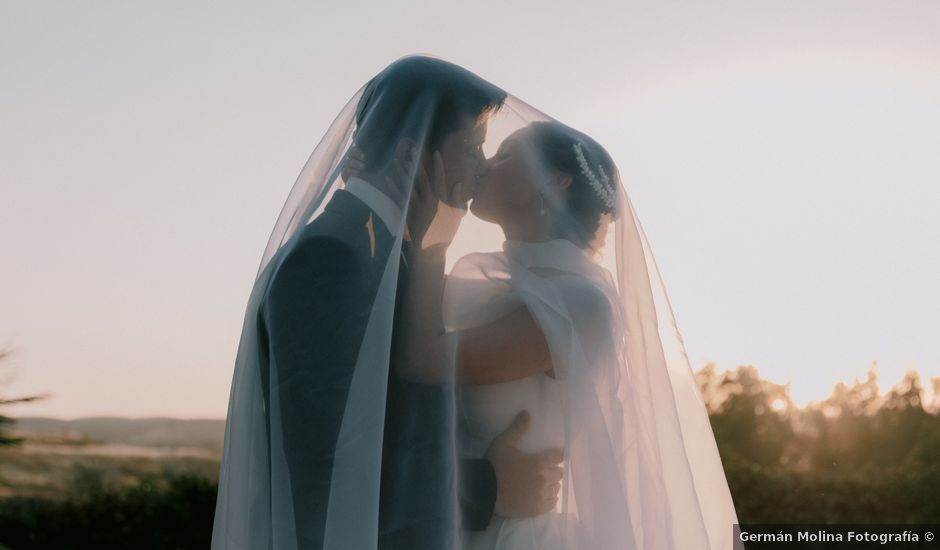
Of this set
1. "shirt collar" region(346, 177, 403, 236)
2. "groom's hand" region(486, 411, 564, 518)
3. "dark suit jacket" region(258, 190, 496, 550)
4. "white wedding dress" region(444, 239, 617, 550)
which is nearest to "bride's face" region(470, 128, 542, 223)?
"white wedding dress" region(444, 239, 617, 550)

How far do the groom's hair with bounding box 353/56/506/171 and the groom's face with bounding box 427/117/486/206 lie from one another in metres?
0.02

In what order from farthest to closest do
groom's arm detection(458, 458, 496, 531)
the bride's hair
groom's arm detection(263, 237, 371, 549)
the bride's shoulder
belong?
the bride's hair, the bride's shoulder, groom's arm detection(458, 458, 496, 531), groom's arm detection(263, 237, 371, 549)

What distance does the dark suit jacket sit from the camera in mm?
2082

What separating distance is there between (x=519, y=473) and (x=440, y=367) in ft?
1.05

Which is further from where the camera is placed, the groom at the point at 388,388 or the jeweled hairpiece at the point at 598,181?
the jeweled hairpiece at the point at 598,181

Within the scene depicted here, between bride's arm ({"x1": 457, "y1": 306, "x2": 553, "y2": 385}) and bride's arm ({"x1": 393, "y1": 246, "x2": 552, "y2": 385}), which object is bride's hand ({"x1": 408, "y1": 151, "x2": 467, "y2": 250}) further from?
bride's arm ({"x1": 457, "y1": 306, "x2": 553, "y2": 385})

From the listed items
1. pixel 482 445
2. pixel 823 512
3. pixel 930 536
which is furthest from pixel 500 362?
pixel 930 536

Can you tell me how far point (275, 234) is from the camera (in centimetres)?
246

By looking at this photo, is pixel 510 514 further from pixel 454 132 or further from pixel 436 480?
pixel 454 132

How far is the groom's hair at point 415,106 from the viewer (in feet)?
7.42

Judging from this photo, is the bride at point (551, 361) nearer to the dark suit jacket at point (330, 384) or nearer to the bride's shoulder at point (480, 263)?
the bride's shoulder at point (480, 263)

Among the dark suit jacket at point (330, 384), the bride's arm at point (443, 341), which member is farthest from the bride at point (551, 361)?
the dark suit jacket at point (330, 384)

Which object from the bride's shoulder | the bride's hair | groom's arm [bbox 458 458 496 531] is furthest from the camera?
the bride's hair

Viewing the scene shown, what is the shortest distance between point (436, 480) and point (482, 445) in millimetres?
157
